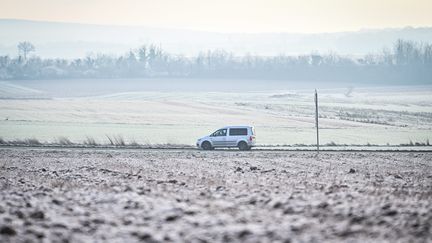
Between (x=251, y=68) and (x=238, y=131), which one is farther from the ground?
(x=251, y=68)

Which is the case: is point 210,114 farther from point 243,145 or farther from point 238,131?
point 243,145

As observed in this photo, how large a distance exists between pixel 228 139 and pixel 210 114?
115 feet

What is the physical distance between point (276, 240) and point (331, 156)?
85.9 ft

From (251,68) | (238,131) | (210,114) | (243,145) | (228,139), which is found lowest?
(210,114)

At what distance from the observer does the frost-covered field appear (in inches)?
2143

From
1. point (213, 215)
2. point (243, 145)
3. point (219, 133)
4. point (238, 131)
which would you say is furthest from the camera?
point (219, 133)

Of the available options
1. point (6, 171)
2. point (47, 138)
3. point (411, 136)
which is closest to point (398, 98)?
point (411, 136)

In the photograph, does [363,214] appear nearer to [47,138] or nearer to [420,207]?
[420,207]

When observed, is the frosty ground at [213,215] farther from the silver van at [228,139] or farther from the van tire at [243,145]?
the silver van at [228,139]

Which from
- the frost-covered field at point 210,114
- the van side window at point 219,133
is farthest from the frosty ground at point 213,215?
the frost-covered field at point 210,114

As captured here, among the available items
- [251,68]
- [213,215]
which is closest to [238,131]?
[213,215]

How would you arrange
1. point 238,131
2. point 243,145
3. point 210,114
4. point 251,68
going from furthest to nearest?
point 251,68, point 210,114, point 238,131, point 243,145

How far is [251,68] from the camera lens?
160 metres

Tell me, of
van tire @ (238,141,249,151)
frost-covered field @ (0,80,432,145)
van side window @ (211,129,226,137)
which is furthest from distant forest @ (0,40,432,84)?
van tire @ (238,141,249,151)
